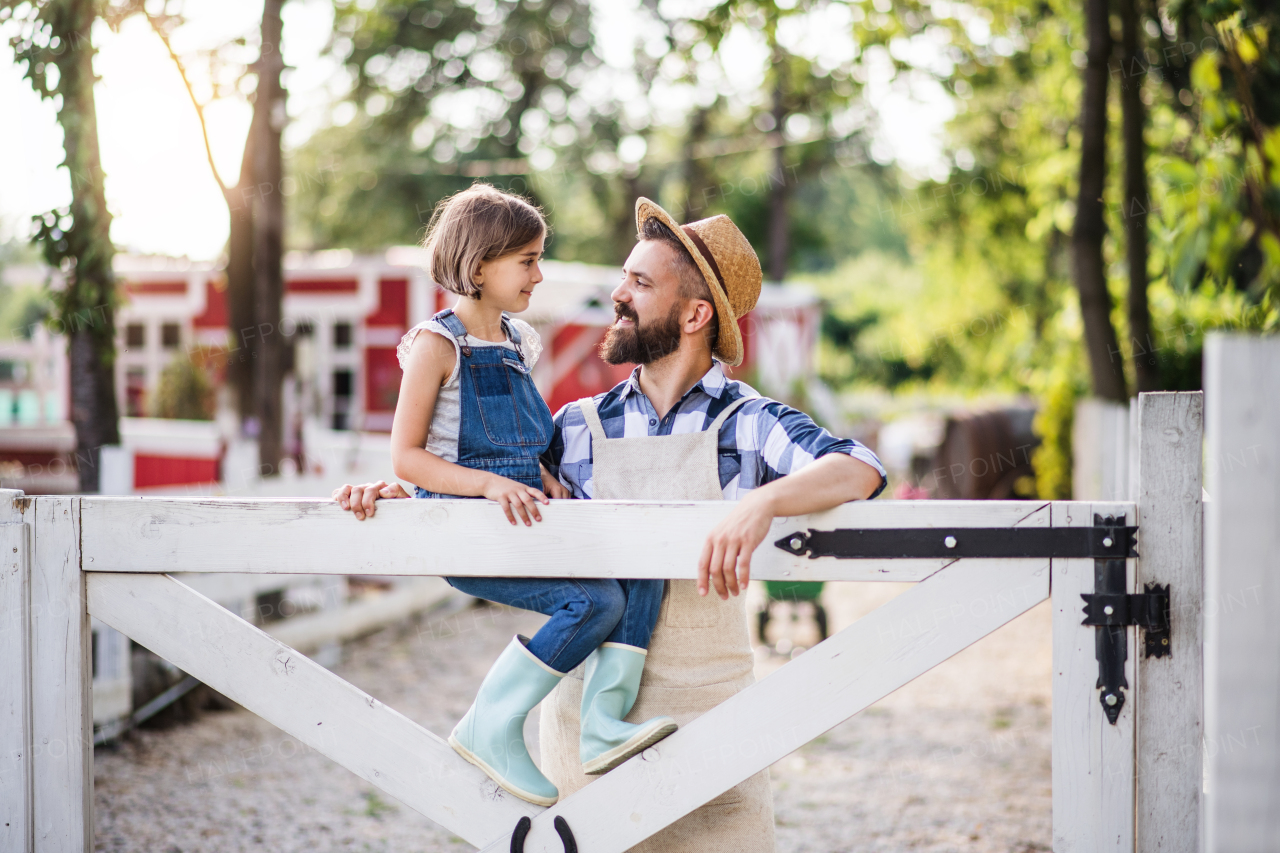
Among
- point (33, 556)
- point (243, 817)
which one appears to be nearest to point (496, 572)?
point (33, 556)

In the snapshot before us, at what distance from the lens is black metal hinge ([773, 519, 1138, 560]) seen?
1.90 metres

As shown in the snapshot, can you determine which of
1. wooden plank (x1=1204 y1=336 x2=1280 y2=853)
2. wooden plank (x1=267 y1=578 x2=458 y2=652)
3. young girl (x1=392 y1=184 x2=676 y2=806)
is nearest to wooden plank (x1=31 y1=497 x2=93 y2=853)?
young girl (x1=392 y1=184 x2=676 y2=806)

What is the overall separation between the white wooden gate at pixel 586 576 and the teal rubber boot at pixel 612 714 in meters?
0.04

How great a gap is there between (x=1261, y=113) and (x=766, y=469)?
396 centimetres

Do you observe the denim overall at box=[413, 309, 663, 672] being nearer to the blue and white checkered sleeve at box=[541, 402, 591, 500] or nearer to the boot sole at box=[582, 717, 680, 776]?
the blue and white checkered sleeve at box=[541, 402, 591, 500]

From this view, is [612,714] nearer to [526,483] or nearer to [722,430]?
[526,483]

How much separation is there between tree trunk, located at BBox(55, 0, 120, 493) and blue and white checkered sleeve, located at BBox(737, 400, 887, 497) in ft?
13.2

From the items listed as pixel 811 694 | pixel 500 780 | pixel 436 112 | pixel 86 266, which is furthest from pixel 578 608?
pixel 436 112

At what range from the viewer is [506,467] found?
7.65ft

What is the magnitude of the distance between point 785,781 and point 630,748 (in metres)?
3.19

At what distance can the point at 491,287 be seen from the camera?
97.2 inches

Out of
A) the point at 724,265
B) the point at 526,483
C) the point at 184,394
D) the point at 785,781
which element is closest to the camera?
the point at 526,483

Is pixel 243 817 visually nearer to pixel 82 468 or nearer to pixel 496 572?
pixel 82 468

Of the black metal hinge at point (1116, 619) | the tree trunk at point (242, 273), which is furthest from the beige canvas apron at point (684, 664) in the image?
the tree trunk at point (242, 273)
